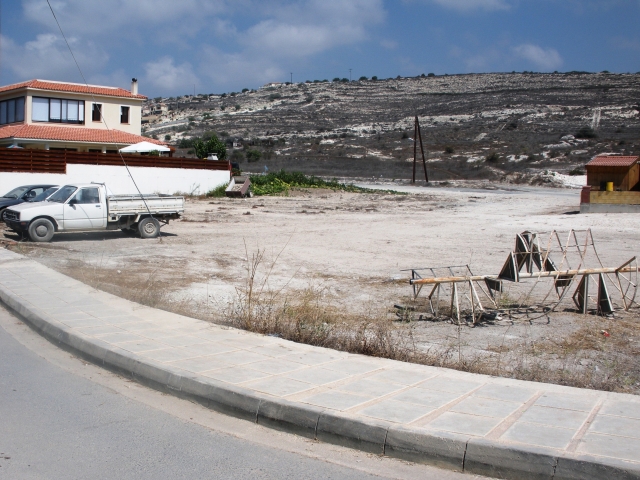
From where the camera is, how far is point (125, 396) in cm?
623

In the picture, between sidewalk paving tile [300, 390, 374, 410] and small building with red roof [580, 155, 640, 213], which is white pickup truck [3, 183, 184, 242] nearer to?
sidewalk paving tile [300, 390, 374, 410]

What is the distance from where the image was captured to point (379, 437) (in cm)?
494

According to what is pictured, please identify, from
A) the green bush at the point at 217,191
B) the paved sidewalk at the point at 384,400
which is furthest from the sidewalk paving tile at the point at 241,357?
the green bush at the point at 217,191

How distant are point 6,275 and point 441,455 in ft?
33.5

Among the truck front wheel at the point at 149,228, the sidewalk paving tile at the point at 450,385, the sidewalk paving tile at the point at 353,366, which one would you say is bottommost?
the sidewalk paving tile at the point at 353,366

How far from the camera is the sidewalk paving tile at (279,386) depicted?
5.82 m

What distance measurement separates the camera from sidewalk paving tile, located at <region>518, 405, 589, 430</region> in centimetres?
507

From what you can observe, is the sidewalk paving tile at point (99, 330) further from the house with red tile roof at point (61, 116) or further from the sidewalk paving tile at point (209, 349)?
the house with red tile roof at point (61, 116)

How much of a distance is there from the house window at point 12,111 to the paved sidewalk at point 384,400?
41.7 metres

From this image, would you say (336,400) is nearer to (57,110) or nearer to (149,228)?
(149,228)

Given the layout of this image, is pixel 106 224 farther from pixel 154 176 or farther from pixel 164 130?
pixel 164 130

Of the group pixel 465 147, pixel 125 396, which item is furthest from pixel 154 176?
pixel 465 147

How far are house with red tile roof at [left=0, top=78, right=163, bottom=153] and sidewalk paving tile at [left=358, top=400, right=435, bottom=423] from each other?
39.7 metres

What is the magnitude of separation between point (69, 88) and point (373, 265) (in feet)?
122
